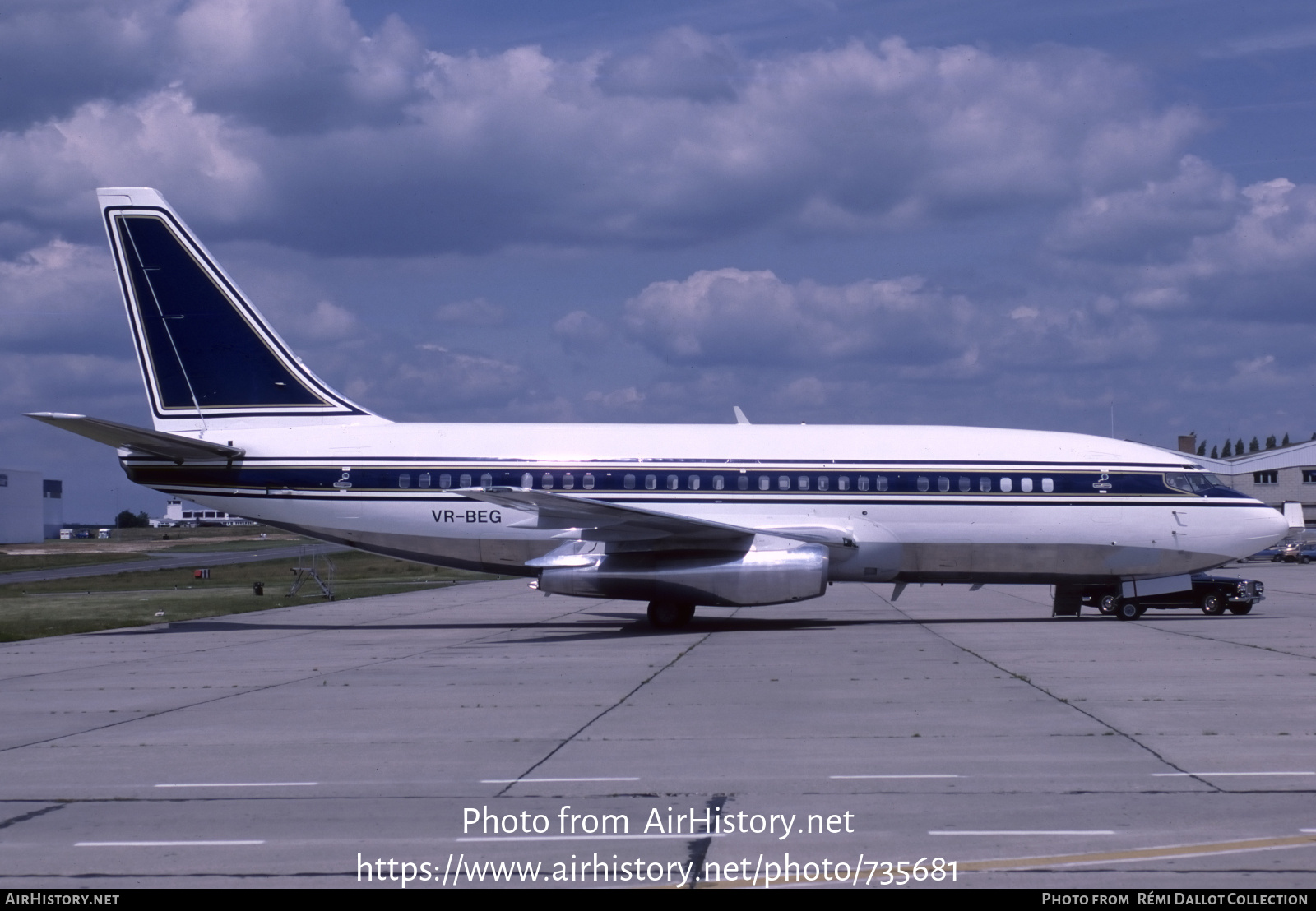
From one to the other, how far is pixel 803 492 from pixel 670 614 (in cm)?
376

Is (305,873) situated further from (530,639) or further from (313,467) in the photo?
(313,467)

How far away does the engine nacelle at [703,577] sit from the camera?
23.3 m

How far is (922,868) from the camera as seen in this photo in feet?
22.8

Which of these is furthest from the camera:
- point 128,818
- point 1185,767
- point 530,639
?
Result: point 530,639

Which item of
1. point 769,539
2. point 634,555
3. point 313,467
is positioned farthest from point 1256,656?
point 313,467

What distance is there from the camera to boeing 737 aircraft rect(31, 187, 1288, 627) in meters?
25.0

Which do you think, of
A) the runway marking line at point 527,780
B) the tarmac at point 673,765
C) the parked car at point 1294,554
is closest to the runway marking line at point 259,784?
the tarmac at point 673,765

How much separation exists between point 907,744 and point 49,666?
14674 millimetres

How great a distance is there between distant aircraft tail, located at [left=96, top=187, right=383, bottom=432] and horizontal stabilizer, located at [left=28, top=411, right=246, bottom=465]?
4.15ft

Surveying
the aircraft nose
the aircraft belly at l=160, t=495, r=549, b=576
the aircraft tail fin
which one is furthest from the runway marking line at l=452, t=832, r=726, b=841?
the aircraft tail fin

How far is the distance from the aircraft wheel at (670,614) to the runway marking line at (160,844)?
57.0 ft

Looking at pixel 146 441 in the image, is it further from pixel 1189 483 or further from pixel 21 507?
pixel 21 507

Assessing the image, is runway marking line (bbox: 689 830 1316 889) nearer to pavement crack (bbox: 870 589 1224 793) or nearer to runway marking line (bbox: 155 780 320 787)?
pavement crack (bbox: 870 589 1224 793)

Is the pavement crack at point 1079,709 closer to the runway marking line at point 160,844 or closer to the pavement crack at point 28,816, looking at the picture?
the runway marking line at point 160,844
